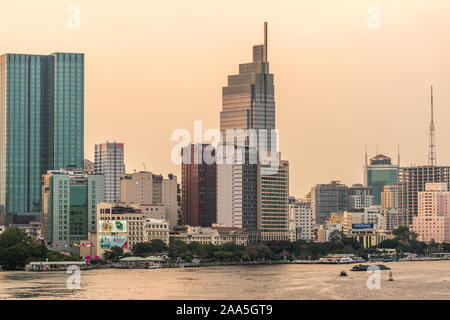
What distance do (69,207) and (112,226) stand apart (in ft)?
44.7

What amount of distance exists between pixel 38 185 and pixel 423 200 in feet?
240

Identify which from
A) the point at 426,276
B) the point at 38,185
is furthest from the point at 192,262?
the point at 38,185

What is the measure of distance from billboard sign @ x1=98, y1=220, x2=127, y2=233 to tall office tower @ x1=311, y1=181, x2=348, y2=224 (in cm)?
9242

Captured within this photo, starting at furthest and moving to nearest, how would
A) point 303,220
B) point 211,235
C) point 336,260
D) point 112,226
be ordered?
point 303,220, point 211,235, point 336,260, point 112,226

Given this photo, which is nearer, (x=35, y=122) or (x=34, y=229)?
(x=34, y=229)

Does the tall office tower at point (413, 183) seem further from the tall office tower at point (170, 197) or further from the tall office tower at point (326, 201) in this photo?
the tall office tower at point (170, 197)

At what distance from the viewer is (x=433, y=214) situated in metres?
169

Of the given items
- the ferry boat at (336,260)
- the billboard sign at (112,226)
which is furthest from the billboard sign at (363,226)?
the billboard sign at (112,226)

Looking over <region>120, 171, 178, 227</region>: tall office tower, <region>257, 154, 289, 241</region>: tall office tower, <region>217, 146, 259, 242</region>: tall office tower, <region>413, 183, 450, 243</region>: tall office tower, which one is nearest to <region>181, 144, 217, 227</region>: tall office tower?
<region>120, 171, 178, 227</region>: tall office tower

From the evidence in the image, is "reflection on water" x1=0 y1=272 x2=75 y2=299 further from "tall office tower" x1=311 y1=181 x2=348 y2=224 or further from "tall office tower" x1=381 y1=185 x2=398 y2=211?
"tall office tower" x1=381 y1=185 x2=398 y2=211

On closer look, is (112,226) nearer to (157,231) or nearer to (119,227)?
(119,227)

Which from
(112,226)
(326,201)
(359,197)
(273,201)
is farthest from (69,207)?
(359,197)

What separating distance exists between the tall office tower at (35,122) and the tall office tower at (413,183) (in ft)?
241
